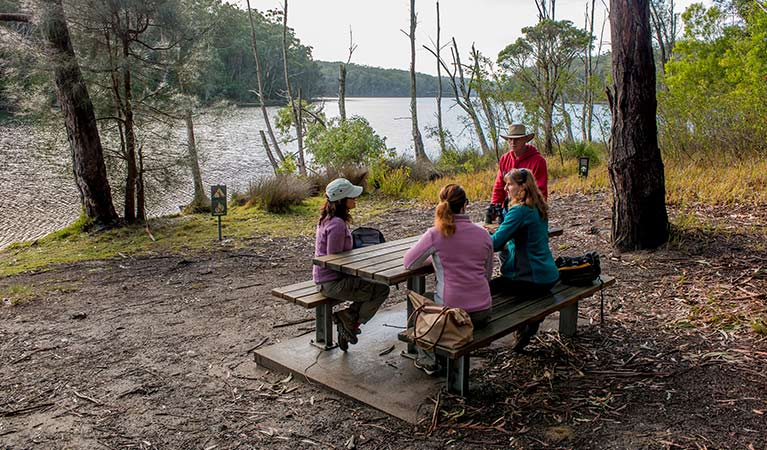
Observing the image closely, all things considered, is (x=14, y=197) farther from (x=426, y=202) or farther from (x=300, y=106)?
(x=426, y=202)

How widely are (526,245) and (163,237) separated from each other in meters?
7.07

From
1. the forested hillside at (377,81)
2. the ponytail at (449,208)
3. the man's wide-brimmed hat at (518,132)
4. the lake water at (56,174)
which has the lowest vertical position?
the lake water at (56,174)

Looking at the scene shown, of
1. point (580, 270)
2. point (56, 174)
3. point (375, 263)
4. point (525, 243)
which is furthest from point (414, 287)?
point (56, 174)

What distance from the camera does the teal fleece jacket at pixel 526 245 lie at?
13.1ft

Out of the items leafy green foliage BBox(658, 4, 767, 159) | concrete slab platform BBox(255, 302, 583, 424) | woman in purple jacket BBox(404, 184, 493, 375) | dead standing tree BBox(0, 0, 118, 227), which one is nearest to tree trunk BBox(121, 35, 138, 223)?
dead standing tree BBox(0, 0, 118, 227)

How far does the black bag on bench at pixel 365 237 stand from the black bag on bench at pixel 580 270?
133 centimetres

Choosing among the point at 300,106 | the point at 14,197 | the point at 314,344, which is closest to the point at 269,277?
the point at 314,344

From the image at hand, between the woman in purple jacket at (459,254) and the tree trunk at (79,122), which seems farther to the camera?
the tree trunk at (79,122)

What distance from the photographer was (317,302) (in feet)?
13.9

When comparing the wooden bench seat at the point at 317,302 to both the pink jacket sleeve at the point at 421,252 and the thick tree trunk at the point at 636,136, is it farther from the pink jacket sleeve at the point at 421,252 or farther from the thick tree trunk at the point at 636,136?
the thick tree trunk at the point at 636,136

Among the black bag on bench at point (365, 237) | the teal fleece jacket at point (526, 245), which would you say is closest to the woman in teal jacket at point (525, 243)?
the teal fleece jacket at point (526, 245)

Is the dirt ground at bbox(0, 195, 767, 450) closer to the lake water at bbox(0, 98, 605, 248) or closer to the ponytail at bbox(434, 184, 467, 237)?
the ponytail at bbox(434, 184, 467, 237)

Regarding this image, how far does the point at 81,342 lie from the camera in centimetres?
507

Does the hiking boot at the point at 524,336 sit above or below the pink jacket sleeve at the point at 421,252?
below
